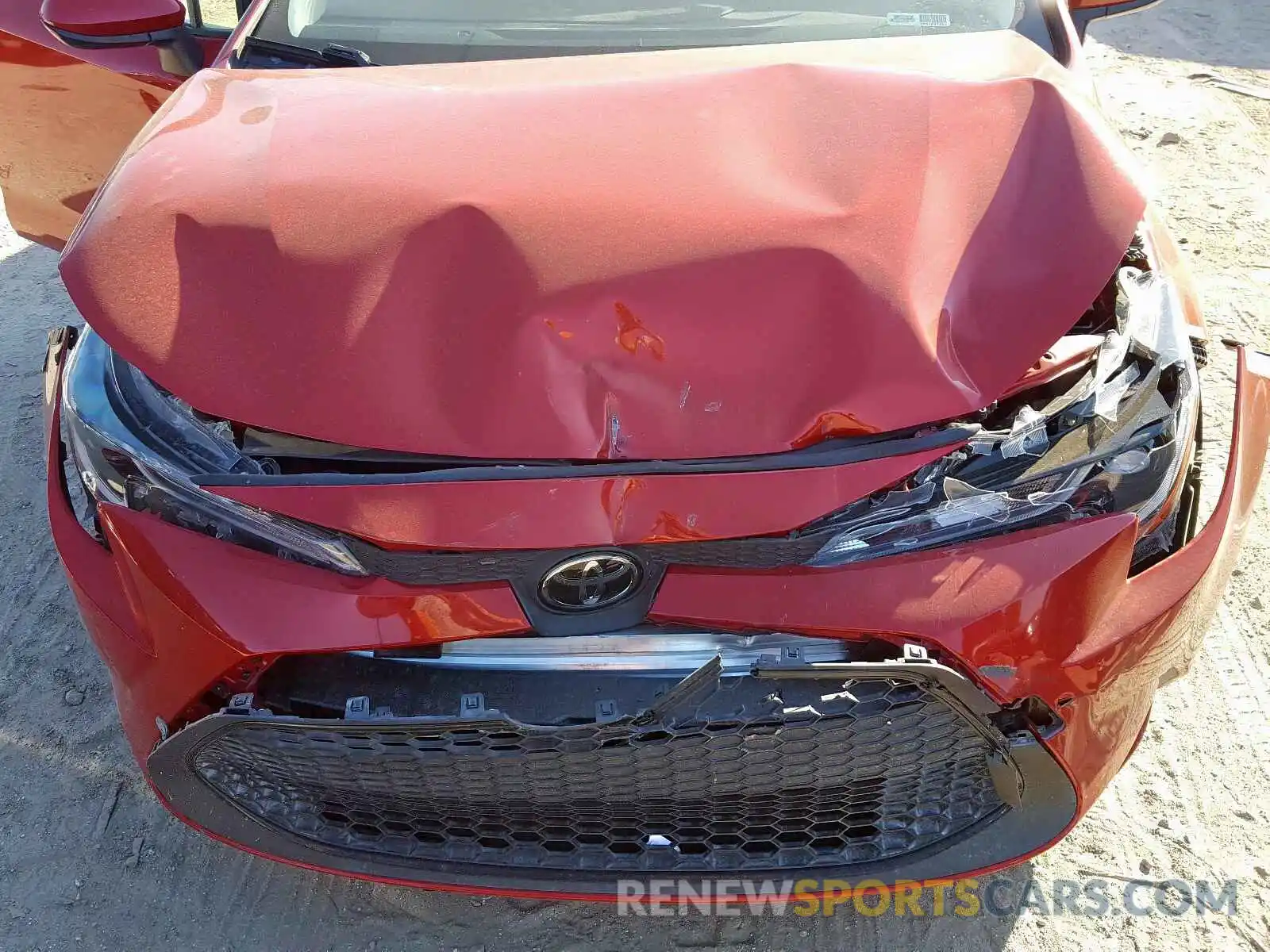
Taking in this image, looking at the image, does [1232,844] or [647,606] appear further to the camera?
[1232,844]

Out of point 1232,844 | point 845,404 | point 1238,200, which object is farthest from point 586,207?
point 1238,200

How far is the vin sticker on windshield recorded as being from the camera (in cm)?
229

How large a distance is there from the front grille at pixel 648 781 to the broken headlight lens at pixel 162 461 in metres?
0.26

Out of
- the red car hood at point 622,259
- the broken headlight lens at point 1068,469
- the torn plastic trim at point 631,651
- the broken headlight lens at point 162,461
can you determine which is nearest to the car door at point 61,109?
the red car hood at point 622,259

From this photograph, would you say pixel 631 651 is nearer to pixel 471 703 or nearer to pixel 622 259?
pixel 471 703

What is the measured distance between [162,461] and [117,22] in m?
1.39

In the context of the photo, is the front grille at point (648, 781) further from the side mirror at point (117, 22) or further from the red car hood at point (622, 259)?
the side mirror at point (117, 22)

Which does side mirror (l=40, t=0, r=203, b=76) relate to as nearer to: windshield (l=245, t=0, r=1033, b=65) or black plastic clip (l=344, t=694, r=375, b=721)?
windshield (l=245, t=0, r=1033, b=65)

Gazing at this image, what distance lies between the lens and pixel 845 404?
5.00 ft

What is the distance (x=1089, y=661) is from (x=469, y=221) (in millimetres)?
1148

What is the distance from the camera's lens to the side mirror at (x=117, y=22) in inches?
96.4

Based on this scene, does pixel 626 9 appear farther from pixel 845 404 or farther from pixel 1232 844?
pixel 1232 844

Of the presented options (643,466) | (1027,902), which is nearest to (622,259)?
(643,466)

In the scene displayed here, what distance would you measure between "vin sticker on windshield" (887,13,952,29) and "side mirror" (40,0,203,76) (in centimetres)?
163
